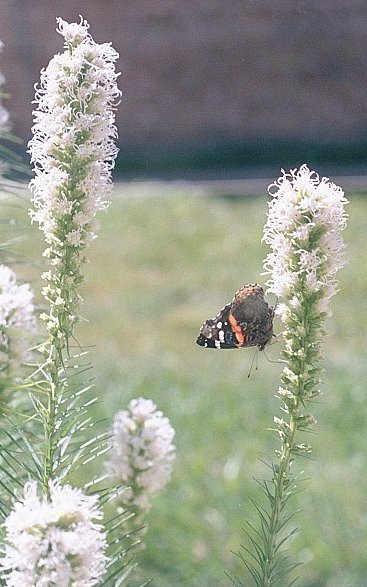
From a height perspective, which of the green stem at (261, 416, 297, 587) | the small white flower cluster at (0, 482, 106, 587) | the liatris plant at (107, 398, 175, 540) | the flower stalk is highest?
the flower stalk

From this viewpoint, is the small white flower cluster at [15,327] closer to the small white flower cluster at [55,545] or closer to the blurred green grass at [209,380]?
the blurred green grass at [209,380]

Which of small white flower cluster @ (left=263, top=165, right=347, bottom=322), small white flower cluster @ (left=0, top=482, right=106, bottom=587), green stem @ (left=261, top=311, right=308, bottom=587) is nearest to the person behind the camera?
small white flower cluster @ (left=0, top=482, right=106, bottom=587)

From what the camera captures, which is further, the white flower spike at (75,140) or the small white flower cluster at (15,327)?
the small white flower cluster at (15,327)

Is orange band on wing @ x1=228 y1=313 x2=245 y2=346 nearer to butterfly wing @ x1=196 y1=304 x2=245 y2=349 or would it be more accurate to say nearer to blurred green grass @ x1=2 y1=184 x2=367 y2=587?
butterfly wing @ x1=196 y1=304 x2=245 y2=349

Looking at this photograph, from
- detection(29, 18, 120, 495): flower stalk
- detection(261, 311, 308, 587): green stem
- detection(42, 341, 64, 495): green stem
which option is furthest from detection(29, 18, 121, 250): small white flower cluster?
detection(261, 311, 308, 587): green stem

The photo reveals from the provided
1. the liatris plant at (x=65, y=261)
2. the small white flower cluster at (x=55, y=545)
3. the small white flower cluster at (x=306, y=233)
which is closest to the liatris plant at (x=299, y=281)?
the small white flower cluster at (x=306, y=233)

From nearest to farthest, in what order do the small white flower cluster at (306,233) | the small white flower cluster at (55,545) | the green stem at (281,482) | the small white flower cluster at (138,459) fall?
1. the small white flower cluster at (55,545)
2. the small white flower cluster at (306,233)
3. the green stem at (281,482)
4. the small white flower cluster at (138,459)

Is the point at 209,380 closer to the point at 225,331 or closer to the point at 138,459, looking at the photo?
the point at 138,459
